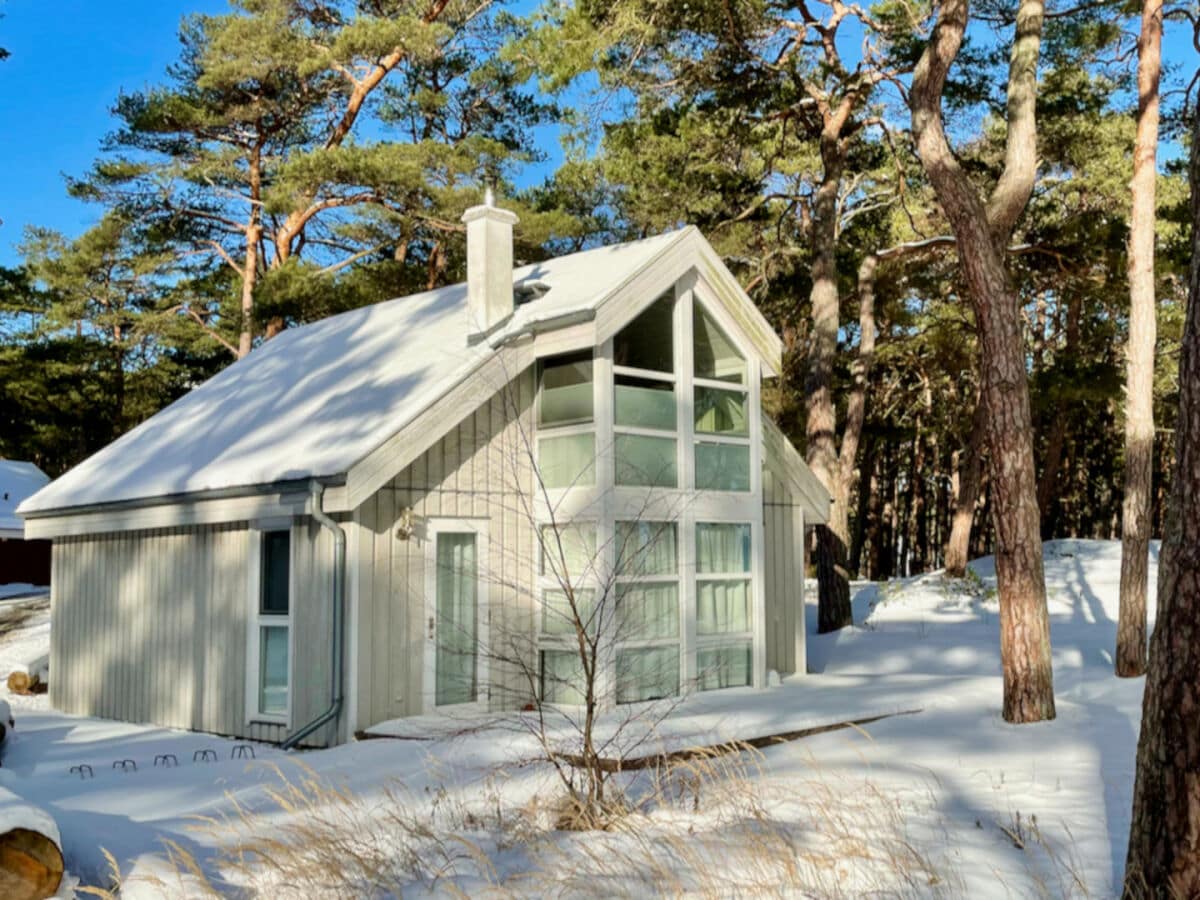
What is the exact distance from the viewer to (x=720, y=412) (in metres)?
13.1

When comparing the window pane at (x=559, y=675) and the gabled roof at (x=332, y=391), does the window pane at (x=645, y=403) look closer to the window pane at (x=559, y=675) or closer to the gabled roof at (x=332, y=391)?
the gabled roof at (x=332, y=391)

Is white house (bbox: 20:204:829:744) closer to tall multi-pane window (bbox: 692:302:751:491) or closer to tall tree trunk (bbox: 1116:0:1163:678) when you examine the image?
tall multi-pane window (bbox: 692:302:751:491)

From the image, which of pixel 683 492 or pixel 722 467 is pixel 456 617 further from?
pixel 722 467

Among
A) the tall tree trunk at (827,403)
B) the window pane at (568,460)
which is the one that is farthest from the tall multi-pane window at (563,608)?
the tall tree trunk at (827,403)

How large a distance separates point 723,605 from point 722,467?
1.50m

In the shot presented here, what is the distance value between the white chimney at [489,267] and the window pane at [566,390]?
2.73ft

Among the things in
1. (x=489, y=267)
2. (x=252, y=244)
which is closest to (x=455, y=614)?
(x=489, y=267)

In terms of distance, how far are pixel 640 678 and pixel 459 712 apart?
6.24 ft

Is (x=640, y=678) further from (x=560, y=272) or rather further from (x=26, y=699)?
(x=26, y=699)

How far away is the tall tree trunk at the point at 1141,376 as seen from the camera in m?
11.8

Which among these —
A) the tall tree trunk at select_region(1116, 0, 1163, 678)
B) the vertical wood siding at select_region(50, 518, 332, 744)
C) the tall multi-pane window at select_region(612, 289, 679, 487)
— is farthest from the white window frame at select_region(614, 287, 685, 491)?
the tall tree trunk at select_region(1116, 0, 1163, 678)

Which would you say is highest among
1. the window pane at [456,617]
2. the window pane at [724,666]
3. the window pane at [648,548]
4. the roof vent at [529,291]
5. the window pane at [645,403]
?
the roof vent at [529,291]

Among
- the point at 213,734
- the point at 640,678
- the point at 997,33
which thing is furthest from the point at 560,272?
the point at 997,33

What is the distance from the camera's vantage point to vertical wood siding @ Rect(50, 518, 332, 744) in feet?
35.8
